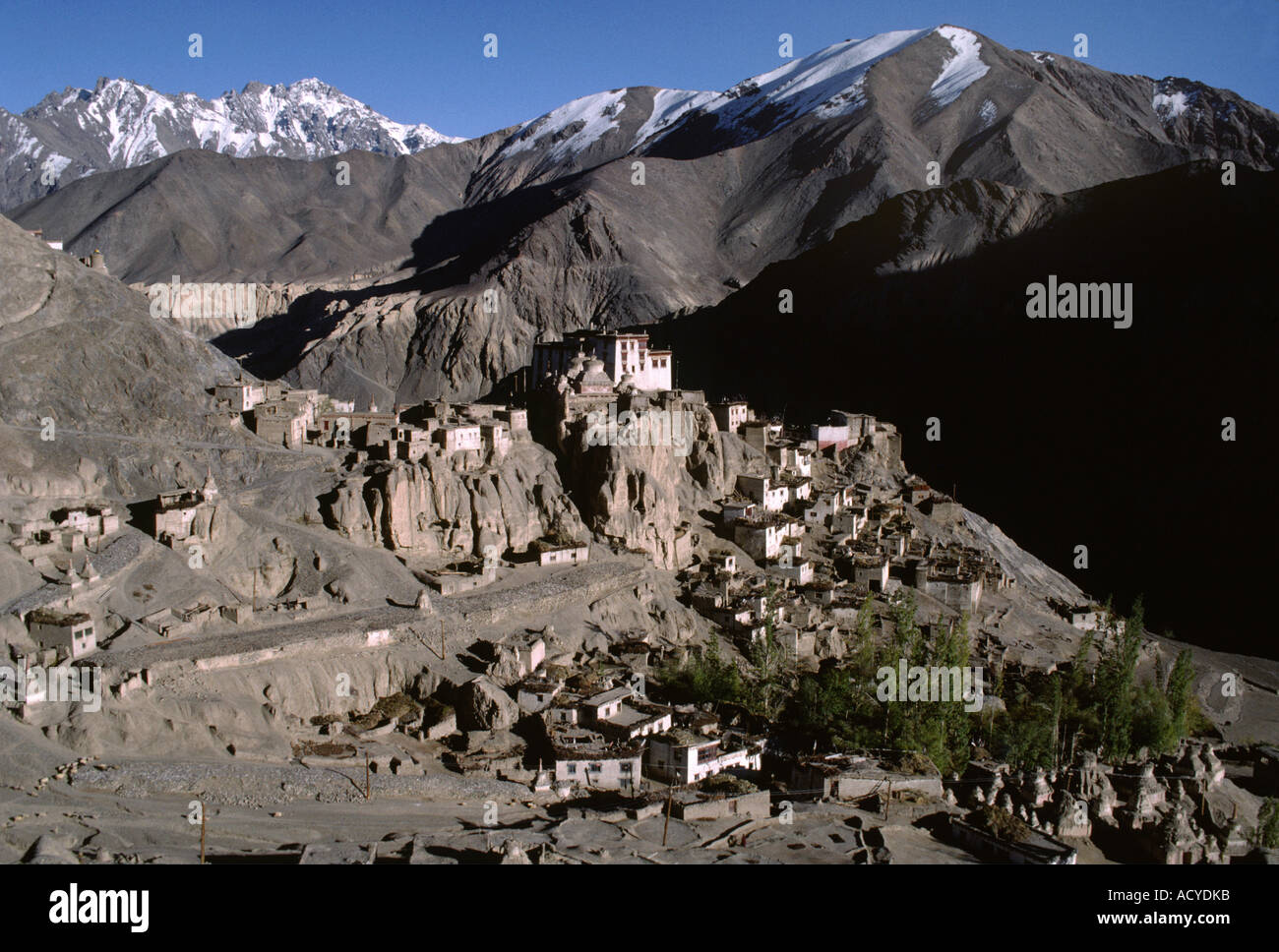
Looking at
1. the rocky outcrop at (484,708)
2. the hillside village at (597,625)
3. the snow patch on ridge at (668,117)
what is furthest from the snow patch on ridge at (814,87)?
the rocky outcrop at (484,708)

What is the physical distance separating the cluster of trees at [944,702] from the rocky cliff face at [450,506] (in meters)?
10.9

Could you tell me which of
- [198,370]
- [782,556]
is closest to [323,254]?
[198,370]

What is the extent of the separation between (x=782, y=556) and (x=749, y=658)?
9104mm

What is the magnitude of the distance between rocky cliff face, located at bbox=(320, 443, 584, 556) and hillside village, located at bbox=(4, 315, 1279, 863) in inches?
5.2

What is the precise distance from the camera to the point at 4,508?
148ft

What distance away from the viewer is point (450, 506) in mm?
52906

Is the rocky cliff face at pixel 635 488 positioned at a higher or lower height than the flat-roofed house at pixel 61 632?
higher

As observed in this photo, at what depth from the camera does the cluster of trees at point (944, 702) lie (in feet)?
143

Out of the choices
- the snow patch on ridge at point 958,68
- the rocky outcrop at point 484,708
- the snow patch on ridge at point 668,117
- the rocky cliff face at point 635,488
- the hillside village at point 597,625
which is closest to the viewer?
the hillside village at point 597,625

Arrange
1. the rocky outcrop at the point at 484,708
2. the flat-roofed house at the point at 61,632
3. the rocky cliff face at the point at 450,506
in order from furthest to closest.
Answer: the rocky cliff face at the point at 450,506, the rocky outcrop at the point at 484,708, the flat-roofed house at the point at 61,632

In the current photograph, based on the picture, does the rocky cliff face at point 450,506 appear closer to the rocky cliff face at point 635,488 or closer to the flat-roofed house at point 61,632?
→ the rocky cliff face at point 635,488

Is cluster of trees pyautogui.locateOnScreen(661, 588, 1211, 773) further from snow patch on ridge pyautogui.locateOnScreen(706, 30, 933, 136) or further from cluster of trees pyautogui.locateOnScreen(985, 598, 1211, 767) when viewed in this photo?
snow patch on ridge pyautogui.locateOnScreen(706, 30, 933, 136)

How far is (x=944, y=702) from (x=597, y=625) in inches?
573

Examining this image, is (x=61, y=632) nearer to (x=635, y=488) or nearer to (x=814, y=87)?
(x=635, y=488)
